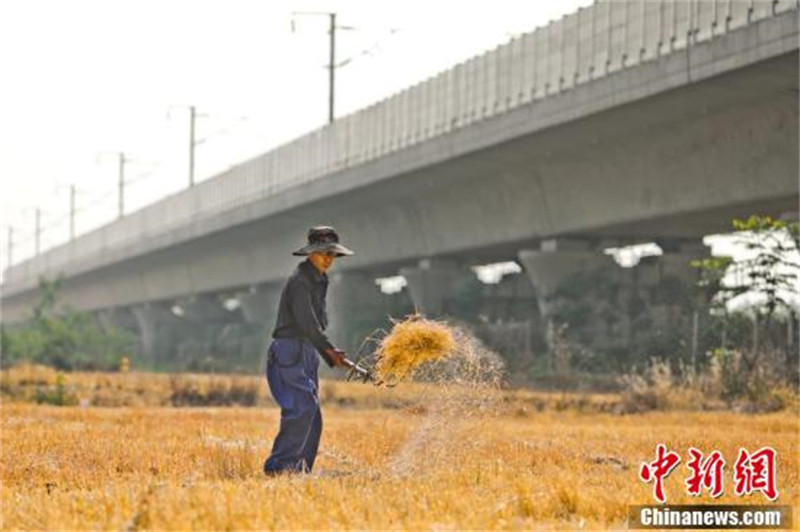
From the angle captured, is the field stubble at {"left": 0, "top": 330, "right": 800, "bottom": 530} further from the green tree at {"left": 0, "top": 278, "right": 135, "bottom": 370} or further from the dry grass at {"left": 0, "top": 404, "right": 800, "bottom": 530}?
the green tree at {"left": 0, "top": 278, "right": 135, "bottom": 370}

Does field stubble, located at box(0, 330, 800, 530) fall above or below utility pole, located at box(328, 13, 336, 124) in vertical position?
below

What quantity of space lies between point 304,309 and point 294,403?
697mm

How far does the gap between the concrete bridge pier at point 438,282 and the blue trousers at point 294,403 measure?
37.2m

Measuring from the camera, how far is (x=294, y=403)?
12281 millimetres

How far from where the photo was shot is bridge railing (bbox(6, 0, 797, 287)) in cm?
3017

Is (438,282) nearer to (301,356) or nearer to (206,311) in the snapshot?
(206,311)

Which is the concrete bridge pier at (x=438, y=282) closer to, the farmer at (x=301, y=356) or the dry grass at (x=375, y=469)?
the dry grass at (x=375, y=469)

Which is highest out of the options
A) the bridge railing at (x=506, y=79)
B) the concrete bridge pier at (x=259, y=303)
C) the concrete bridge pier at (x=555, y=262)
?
the bridge railing at (x=506, y=79)

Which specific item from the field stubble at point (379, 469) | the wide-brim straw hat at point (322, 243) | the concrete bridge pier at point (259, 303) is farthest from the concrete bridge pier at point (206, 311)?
the wide-brim straw hat at point (322, 243)

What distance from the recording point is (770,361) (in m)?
27.1

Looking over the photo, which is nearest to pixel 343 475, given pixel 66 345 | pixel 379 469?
pixel 379 469

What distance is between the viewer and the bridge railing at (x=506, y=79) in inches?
1188

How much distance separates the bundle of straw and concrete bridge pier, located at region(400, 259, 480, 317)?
3722 centimetres

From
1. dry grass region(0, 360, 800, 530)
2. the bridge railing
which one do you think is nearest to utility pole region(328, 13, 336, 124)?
the bridge railing
